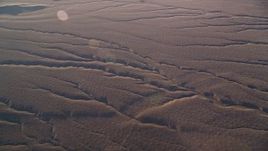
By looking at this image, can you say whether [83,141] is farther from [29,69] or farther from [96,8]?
[96,8]

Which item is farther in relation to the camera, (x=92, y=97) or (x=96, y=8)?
(x=96, y=8)

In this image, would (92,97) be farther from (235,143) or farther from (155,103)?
(235,143)

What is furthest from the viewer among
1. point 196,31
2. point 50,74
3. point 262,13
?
point 262,13

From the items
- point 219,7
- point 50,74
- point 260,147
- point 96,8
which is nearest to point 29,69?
point 50,74

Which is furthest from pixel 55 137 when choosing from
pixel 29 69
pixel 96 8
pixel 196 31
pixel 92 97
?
pixel 96 8

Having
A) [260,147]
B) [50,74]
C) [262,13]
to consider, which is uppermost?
[262,13]

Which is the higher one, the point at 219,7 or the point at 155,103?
the point at 219,7

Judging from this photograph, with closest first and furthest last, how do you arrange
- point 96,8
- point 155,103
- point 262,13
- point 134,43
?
point 155,103 → point 134,43 → point 262,13 → point 96,8
